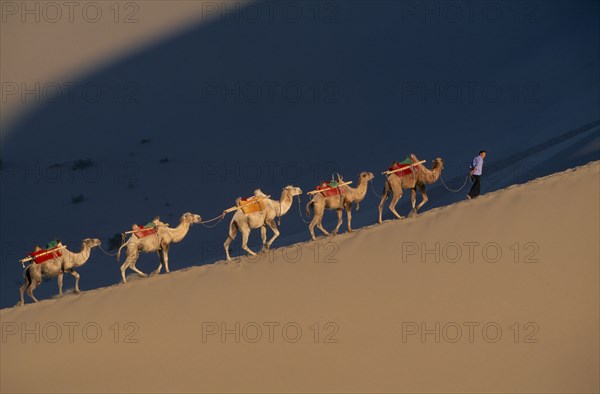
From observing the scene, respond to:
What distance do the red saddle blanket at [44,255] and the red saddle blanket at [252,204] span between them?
11.0 feet

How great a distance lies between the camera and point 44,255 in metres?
18.9

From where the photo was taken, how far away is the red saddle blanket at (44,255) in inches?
743

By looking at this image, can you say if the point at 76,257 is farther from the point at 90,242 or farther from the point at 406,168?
the point at 406,168

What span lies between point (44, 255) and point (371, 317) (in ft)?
21.3

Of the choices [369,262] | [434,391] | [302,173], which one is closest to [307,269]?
[369,262]

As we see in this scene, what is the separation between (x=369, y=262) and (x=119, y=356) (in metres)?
3.85

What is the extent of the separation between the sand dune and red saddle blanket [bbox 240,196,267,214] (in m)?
0.81

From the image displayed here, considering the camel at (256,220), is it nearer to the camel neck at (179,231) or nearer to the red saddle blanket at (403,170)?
the camel neck at (179,231)

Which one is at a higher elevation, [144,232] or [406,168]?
[406,168]

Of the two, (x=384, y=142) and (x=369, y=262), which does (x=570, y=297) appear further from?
(x=384, y=142)

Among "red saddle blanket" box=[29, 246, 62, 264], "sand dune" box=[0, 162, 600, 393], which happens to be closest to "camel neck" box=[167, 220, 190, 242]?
"sand dune" box=[0, 162, 600, 393]

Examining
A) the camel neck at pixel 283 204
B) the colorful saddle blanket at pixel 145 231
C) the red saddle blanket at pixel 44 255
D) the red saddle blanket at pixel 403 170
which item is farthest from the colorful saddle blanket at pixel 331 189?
the red saddle blanket at pixel 44 255

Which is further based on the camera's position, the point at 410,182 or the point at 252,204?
the point at 410,182

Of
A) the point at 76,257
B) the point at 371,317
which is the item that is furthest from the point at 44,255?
the point at 371,317
